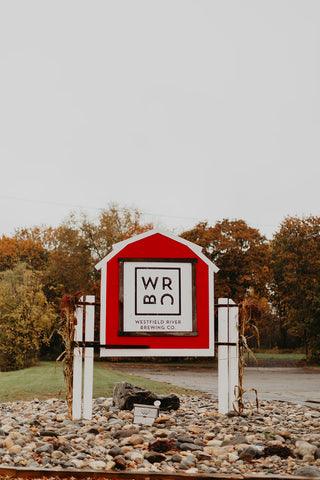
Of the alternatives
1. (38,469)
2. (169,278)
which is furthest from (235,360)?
(38,469)

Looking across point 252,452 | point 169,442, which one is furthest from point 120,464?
point 252,452

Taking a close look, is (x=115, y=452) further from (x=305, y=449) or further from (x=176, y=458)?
(x=305, y=449)

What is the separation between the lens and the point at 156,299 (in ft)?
27.7

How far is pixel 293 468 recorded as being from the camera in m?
5.57

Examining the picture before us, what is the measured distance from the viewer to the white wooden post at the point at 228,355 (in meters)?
8.50

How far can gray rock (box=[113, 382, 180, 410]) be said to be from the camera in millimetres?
8625

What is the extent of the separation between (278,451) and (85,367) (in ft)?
11.1

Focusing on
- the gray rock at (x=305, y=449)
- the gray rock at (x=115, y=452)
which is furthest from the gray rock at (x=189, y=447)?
the gray rock at (x=305, y=449)

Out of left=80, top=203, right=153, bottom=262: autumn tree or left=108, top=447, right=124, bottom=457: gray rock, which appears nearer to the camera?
left=108, top=447, right=124, bottom=457: gray rock

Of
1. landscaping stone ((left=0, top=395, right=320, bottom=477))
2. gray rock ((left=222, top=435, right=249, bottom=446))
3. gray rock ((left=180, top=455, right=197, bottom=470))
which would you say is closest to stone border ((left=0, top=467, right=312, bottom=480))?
landscaping stone ((left=0, top=395, right=320, bottom=477))

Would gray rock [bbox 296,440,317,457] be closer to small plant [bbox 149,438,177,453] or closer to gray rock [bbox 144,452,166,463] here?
small plant [bbox 149,438,177,453]

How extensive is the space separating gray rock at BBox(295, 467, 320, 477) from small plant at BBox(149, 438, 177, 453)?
1.56 metres

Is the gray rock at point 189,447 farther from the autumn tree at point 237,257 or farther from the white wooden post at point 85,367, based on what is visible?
the autumn tree at point 237,257

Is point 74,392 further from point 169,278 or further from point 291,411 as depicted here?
point 291,411
